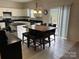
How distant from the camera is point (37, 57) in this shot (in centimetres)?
348

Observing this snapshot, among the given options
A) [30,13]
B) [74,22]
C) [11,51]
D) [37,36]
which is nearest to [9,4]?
[30,13]

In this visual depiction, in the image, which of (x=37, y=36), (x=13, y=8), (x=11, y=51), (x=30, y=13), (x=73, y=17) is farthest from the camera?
(x=30, y=13)

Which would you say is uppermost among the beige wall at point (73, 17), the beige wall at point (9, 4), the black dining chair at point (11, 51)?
the beige wall at point (9, 4)

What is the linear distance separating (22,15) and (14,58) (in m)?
7.39

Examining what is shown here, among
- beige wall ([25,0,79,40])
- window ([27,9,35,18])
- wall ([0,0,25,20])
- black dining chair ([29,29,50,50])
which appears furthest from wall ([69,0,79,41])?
wall ([0,0,25,20])

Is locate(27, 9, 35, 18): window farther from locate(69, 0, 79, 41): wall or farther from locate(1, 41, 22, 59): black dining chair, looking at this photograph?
locate(1, 41, 22, 59): black dining chair

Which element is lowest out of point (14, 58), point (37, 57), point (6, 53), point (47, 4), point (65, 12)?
point (37, 57)

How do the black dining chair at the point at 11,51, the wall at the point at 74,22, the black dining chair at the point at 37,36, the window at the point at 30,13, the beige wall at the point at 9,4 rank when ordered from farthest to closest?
the window at the point at 30,13 < the beige wall at the point at 9,4 < the wall at the point at 74,22 < the black dining chair at the point at 37,36 < the black dining chair at the point at 11,51

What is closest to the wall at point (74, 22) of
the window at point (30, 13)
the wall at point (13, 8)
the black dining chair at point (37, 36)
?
the black dining chair at point (37, 36)

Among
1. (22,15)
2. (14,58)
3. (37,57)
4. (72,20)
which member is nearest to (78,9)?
(72,20)

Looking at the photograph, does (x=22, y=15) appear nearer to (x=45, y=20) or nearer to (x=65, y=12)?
(x=45, y=20)

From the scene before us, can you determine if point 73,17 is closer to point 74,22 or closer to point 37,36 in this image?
point 74,22

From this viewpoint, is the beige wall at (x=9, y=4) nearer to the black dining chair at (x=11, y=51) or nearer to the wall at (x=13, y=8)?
the wall at (x=13, y=8)

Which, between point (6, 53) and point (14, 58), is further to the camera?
point (14, 58)
